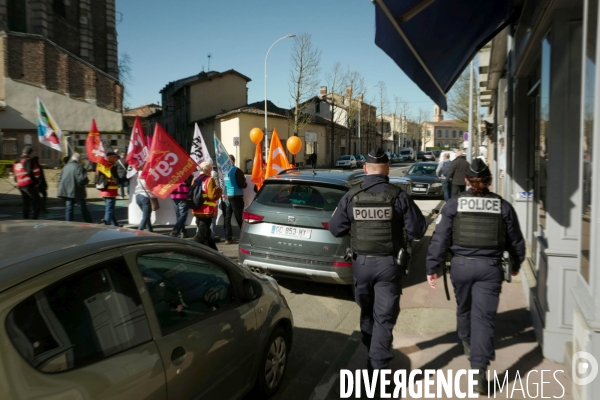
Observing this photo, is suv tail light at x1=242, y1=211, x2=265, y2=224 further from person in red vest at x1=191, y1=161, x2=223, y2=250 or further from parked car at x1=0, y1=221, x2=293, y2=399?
parked car at x1=0, y1=221, x2=293, y2=399

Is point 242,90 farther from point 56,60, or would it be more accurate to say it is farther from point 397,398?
point 397,398

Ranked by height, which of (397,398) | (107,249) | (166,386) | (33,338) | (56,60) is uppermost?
(56,60)

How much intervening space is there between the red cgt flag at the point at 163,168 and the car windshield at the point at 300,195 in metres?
3.68

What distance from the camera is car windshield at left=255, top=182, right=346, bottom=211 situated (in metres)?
6.25

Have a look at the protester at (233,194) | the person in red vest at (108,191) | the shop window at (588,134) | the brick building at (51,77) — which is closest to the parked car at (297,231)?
the shop window at (588,134)

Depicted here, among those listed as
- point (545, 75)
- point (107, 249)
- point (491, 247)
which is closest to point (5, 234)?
point (107, 249)

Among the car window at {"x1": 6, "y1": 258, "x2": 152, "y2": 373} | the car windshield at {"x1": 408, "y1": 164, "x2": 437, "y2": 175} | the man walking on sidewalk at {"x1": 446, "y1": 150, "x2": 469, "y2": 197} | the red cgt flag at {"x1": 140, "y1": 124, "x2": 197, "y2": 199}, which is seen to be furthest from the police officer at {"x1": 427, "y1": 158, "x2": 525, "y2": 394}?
the car windshield at {"x1": 408, "y1": 164, "x2": 437, "y2": 175}

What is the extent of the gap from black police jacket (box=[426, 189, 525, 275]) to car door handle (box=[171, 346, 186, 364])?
2.34 m

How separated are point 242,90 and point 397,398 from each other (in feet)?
172

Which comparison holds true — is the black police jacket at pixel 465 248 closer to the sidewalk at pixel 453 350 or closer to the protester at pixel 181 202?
the sidewalk at pixel 453 350

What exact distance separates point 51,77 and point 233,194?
26613mm

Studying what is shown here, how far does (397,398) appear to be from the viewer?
386cm

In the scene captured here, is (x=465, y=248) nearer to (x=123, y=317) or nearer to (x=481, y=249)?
(x=481, y=249)

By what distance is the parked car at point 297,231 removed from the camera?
5.93 m
